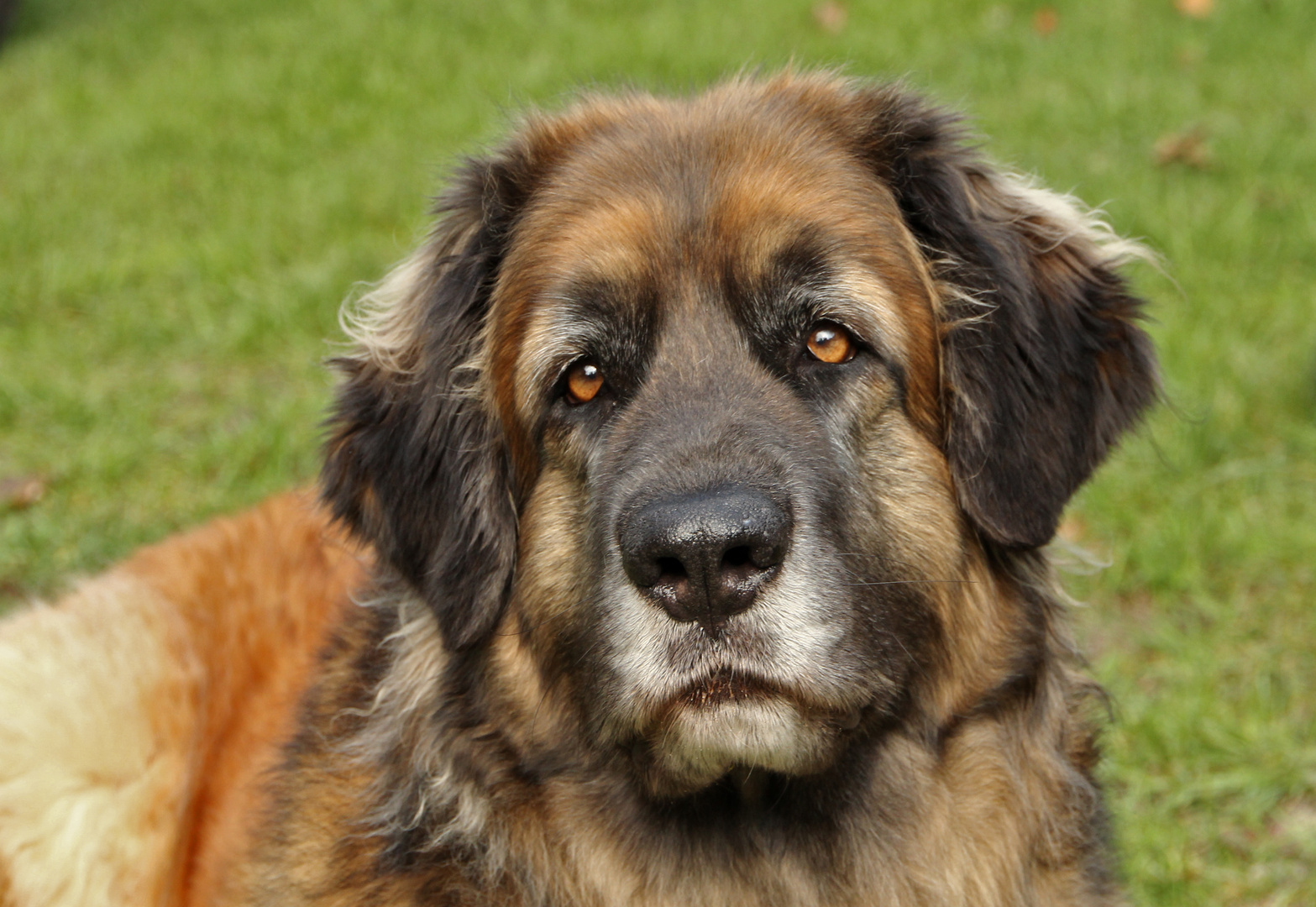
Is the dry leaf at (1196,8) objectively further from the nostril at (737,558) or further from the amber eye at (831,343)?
the nostril at (737,558)

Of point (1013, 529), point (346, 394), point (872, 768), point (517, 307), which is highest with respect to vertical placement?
point (517, 307)

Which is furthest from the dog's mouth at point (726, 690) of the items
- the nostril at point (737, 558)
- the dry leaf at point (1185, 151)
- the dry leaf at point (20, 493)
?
the dry leaf at point (1185, 151)

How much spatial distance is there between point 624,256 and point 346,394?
93 cm

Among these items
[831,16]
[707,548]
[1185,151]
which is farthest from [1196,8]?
[707,548]

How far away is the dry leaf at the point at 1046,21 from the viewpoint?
1076 cm

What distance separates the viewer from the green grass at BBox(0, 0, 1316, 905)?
459 cm

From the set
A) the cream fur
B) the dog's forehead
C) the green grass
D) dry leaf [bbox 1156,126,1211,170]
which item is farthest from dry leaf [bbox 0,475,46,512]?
dry leaf [bbox 1156,126,1211,170]

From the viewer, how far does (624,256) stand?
114 inches

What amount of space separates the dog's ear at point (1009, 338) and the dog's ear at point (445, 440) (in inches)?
38.2

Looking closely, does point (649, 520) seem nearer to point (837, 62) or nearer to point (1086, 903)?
point (1086, 903)

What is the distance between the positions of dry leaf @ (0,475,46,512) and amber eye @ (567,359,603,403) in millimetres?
3953

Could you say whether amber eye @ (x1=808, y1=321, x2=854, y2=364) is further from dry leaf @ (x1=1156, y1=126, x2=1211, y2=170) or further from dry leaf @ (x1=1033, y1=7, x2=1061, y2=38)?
dry leaf @ (x1=1033, y1=7, x2=1061, y2=38)

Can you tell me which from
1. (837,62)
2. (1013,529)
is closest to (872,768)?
(1013,529)

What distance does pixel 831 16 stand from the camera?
11328 mm
